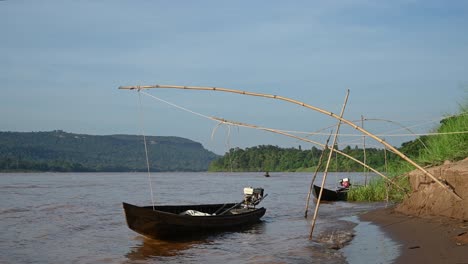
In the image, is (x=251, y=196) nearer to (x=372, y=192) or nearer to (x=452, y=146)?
(x=372, y=192)

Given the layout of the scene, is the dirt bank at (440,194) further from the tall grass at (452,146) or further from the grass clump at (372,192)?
the grass clump at (372,192)

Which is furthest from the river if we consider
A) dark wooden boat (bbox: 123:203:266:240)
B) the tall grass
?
the tall grass

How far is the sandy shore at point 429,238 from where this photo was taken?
27.1 ft

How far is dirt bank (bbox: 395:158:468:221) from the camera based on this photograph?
35.4ft

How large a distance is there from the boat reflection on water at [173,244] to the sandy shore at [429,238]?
13.8 feet

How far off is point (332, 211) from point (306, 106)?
1224 cm

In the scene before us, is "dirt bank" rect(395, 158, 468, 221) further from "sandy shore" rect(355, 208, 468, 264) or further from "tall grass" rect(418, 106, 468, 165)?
"tall grass" rect(418, 106, 468, 165)

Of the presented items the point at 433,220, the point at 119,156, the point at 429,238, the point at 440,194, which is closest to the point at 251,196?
the point at 440,194

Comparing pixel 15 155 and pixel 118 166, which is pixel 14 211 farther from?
pixel 118 166

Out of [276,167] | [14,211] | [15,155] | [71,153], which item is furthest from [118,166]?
[14,211]

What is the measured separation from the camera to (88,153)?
16175 cm

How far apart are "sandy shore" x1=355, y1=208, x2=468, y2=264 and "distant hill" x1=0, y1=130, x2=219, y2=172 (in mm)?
119125

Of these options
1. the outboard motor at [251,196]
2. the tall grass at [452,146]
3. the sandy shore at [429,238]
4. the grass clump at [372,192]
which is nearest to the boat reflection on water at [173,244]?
the outboard motor at [251,196]

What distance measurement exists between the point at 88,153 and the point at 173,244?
156 metres
